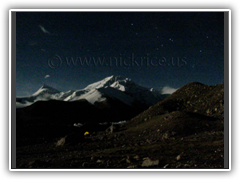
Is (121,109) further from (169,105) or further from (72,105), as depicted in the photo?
(169,105)

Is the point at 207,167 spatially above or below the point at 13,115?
below

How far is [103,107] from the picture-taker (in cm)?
10712

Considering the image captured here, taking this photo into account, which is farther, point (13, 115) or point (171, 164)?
point (13, 115)

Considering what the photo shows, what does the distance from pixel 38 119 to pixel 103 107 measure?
4302 cm

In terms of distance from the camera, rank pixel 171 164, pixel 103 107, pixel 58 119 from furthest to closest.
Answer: pixel 103 107
pixel 58 119
pixel 171 164

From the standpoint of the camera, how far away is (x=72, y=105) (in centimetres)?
9381

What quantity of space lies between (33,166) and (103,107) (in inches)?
3795
